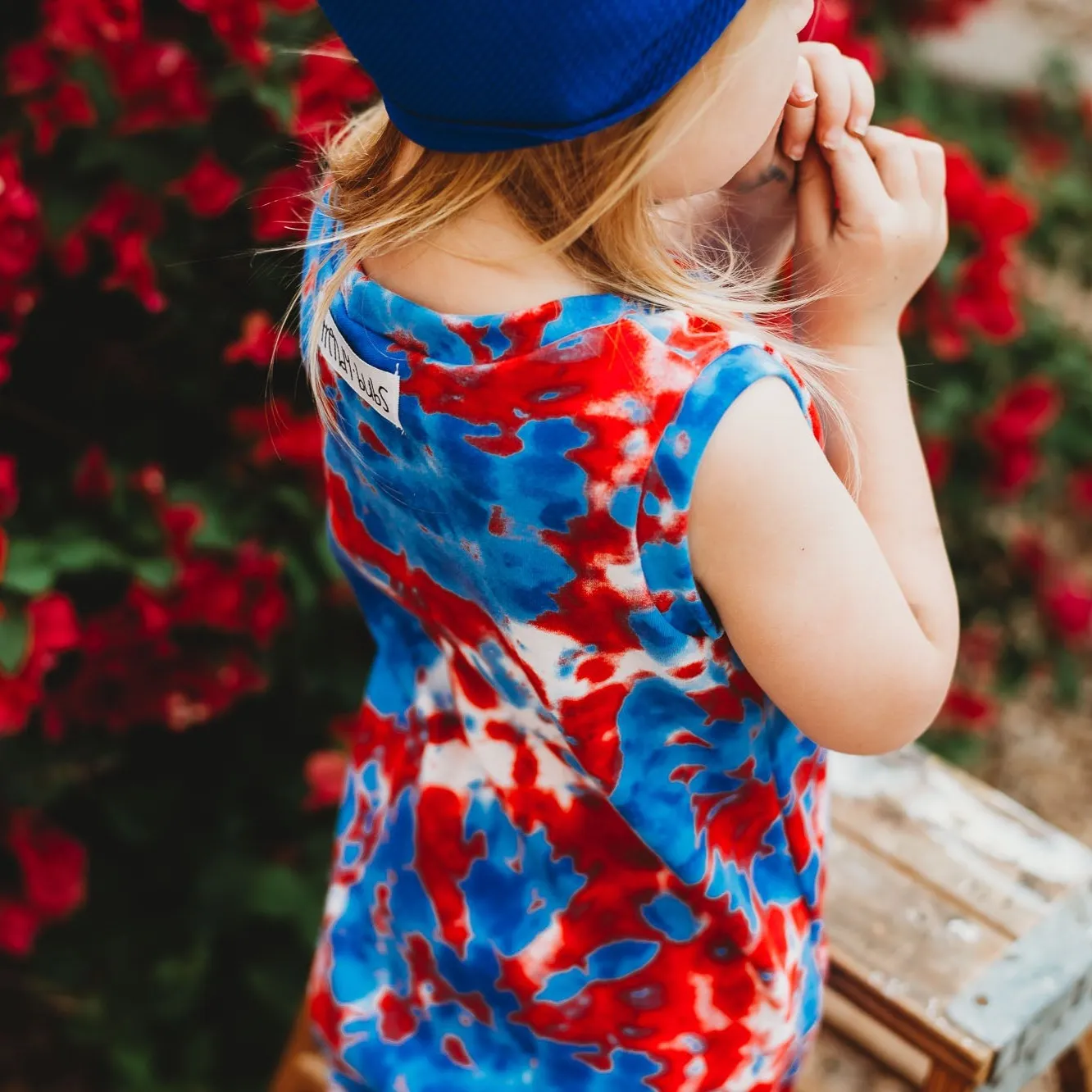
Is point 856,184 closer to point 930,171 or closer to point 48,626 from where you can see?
point 930,171

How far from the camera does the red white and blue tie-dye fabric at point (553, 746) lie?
29.6 inches

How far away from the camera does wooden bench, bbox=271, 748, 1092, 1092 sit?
1307mm

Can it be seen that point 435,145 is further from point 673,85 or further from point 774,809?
point 774,809

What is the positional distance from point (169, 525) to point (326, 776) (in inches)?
19.2

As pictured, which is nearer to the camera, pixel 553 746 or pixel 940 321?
pixel 553 746

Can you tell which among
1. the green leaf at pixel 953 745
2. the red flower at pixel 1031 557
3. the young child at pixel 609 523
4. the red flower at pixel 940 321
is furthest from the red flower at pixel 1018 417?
the young child at pixel 609 523

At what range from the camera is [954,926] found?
4.62 feet

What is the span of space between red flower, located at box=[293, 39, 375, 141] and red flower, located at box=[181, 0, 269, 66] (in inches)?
2.3

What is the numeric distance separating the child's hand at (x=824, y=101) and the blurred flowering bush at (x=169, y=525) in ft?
1.57

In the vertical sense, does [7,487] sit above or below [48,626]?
above

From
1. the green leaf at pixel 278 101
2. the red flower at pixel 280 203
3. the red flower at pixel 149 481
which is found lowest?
the red flower at pixel 149 481

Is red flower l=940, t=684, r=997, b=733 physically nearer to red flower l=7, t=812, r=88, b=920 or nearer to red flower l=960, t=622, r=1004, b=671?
red flower l=960, t=622, r=1004, b=671

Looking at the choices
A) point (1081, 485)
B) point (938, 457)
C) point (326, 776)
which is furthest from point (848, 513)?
point (1081, 485)

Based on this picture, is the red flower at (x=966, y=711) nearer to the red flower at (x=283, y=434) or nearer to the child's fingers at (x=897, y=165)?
the red flower at (x=283, y=434)
